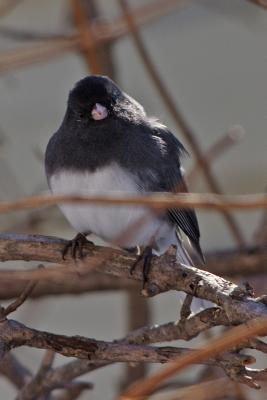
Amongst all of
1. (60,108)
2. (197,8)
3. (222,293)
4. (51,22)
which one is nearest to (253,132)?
(197,8)

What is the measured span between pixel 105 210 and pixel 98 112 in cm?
31

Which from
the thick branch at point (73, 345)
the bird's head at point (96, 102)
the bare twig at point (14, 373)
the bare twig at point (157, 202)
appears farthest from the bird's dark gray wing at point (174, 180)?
Result: the bare twig at point (157, 202)

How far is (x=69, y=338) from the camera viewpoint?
155 centimetres

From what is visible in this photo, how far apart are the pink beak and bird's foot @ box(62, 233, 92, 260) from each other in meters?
0.36

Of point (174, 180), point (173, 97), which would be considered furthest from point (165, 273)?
point (173, 97)

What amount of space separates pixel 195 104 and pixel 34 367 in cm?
170

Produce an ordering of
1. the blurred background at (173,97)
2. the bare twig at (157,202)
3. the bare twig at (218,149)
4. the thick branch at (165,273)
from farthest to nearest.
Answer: the blurred background at (173,97) < the thick branch at (165,273) < the bare twig at (218,149) < the bare twig at (157,202)

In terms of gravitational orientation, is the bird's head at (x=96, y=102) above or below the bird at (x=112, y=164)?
above

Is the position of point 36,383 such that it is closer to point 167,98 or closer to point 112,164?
point 112,164

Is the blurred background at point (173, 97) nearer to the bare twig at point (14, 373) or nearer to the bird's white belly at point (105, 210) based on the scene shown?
the bird's white belly at point (105, 210)

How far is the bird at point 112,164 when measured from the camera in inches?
86.8

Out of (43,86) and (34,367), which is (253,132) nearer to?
(43,86)

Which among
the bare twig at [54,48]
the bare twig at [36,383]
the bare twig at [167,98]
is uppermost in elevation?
the bare twig at [54,48]

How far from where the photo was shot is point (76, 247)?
2033mm
